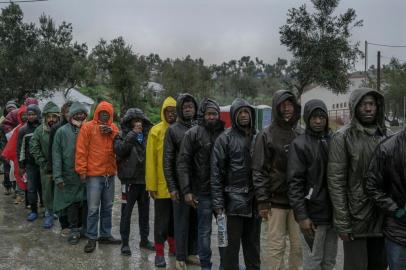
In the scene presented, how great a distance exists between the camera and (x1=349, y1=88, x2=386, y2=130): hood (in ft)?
12.4

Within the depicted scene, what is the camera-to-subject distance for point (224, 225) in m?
4.48

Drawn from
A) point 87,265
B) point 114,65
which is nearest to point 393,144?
point 87,265

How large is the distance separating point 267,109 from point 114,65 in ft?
35.3

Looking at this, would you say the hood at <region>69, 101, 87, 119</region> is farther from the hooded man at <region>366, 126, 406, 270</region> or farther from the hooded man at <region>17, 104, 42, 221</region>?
the hooded man at <region>366, 126, 406, 270</region>

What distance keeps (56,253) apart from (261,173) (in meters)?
3.17

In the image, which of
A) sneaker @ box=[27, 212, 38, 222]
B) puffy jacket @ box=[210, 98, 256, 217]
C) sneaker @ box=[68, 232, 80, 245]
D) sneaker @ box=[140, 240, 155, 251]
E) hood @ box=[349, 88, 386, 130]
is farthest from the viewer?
sneaker @ box=[27, 212, 38, 222]

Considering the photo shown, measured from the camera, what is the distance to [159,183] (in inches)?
214

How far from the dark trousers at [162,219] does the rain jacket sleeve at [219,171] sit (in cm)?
109

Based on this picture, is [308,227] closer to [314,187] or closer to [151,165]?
[314,187]

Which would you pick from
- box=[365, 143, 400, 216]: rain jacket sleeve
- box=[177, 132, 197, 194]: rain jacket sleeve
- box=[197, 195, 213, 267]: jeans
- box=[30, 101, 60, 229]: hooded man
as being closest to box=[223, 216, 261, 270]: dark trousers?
box=[197, 195, 213, 267]: jeans

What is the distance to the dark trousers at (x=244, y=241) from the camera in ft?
14.8

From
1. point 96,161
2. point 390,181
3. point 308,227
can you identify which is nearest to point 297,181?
point 308,227

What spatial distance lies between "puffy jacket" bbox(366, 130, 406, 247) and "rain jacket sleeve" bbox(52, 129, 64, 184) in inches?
167

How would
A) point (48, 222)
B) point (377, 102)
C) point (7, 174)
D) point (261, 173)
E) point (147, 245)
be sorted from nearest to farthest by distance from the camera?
point (377, 102) < point (261, 173) < point (147, 245) < point (48, 222) < point (7, 174)
